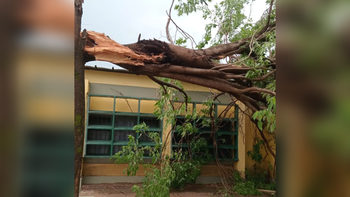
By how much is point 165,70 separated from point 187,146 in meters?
2.95

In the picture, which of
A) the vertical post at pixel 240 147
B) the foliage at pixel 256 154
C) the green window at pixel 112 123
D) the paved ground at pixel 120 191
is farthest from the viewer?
the foliage at pixel 256 154

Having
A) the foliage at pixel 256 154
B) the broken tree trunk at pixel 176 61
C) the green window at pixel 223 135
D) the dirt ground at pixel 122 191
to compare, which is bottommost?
the dirt ground at pixel 122 191

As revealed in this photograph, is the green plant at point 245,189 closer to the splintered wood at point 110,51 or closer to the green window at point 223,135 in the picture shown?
the green window at point 223,135

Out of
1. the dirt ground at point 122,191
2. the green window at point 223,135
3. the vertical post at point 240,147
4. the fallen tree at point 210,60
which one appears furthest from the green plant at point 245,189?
the fallen tree at point 210,60

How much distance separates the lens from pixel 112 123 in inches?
227

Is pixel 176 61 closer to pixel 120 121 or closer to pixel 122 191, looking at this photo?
pixel 120 121

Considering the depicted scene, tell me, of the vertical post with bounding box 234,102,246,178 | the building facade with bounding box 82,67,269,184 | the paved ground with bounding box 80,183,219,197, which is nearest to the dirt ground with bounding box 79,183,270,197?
the paved ground with bounding box 80,183,219,197

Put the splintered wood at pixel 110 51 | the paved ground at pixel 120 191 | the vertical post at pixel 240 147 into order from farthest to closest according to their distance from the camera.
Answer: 1. the vertical post at pixel 240 147
2. the paved ground at pixel 120 191
3. the splintered wood at pixel 110 51

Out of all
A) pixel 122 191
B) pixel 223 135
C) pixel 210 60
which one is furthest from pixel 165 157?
pixel 223 135

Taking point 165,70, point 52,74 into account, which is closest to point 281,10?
point 52,74

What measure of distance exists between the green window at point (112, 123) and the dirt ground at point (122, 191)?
71 cm

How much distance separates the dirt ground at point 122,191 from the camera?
5.09 metres

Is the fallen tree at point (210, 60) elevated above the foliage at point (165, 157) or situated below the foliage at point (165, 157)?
above

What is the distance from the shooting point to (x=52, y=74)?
1.96 ft
